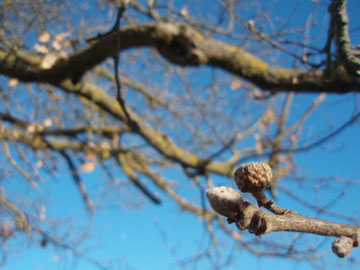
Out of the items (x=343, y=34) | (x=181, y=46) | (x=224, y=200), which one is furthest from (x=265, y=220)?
(x=181, y=46)

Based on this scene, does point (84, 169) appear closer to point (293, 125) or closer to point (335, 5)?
point (293, 125)

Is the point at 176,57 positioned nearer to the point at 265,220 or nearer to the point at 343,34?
the point at 343,34

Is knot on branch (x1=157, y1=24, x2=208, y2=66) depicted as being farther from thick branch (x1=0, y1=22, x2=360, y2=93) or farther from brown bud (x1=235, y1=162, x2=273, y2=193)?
brown bud (x1=235, y1=162, x2=273, y2=193)

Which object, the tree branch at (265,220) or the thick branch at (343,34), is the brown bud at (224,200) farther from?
the thick branch at (343,34)

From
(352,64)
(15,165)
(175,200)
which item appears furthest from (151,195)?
(352,64)

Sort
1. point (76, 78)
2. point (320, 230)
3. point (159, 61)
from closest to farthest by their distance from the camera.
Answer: point (320, 230)
point (76, 78)
point (159, 61)

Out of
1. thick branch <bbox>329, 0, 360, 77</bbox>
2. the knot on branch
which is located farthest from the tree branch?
the knot on branch
